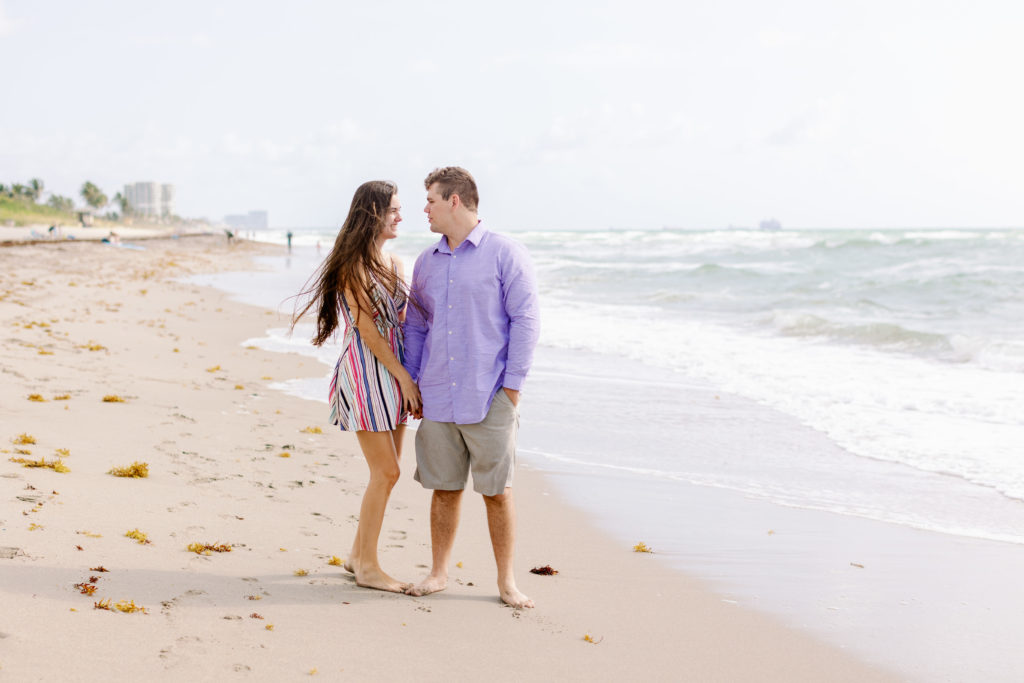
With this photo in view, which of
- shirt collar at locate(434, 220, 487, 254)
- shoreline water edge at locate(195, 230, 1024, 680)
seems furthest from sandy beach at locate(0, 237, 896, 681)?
shirt collar at locate(434, 220, 487, 254)

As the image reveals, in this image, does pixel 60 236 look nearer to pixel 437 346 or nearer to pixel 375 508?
pixel 375 508

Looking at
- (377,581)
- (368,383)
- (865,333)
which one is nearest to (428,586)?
(377,581)

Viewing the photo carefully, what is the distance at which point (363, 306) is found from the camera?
343 centimetres

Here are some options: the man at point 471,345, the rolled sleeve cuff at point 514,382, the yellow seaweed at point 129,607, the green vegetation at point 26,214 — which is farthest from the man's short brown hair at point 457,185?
the green vegetation at point 26,214

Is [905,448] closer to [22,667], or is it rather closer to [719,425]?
[719,425]

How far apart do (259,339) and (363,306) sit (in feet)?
29.4

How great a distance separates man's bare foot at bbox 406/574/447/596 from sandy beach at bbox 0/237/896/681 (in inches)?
1.6

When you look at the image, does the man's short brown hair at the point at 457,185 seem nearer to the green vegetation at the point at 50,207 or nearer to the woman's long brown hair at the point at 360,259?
the woman's long brown hair at the point at 360,259

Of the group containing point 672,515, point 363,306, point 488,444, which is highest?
point 363,306

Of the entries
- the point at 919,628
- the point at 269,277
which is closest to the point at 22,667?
the point at 919,628

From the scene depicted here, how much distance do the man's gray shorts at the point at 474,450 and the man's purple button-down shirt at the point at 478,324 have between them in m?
0.06

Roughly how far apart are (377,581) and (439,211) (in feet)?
5.03

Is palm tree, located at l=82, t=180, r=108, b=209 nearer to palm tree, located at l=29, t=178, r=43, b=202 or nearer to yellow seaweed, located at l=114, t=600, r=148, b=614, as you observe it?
palm tree, located at l=29, t=178, r=43, b=202

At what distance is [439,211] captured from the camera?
341 centimetres
